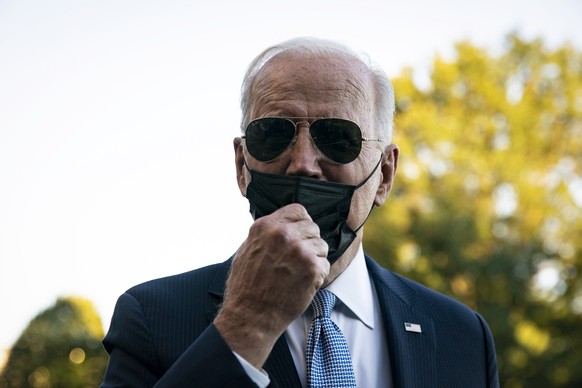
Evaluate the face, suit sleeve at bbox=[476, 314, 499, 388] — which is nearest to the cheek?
the face

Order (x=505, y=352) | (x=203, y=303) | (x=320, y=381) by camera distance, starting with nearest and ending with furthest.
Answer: (x=320, y=381)
(x=203, y=303)
(x=505, y=352)

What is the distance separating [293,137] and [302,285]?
78 centimetres

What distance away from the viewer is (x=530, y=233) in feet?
62.6

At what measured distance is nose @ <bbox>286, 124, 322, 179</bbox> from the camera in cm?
280

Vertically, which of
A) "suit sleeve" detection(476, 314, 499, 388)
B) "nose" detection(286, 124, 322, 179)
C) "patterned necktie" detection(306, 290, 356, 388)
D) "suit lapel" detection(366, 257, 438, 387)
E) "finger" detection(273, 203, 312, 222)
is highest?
"nose" detection(286, 124, 322, 179)

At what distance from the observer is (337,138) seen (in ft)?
9.59

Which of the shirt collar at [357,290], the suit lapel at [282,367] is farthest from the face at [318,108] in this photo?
the suit lapel at [282,367]

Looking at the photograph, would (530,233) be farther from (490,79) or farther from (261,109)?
(261,109)

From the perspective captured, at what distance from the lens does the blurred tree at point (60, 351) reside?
55.3 ft

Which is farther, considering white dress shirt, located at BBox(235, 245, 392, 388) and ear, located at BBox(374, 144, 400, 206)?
ear, located at BBox(374, 144, 400, 206)

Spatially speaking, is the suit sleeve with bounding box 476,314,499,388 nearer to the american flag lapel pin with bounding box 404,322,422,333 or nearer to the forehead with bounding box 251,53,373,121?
the american flag lapel pin with bounding box 404,322,422,333

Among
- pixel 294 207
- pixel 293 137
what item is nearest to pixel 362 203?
pixel 293 137

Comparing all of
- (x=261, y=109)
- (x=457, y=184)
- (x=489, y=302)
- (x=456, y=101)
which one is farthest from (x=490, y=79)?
(x=261, y=109)

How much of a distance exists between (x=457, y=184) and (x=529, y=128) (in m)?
3.35
